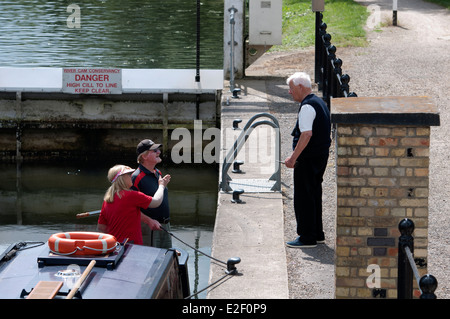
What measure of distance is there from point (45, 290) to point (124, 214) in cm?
215

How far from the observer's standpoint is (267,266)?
8.09 metres

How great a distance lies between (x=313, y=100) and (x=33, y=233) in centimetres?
817

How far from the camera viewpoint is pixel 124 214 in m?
7.00

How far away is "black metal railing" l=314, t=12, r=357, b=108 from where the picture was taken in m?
12.7

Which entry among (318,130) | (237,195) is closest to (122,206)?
(318,130)


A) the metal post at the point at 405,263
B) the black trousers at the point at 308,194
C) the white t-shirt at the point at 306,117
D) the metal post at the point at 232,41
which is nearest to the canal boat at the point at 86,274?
the metal post at the point at 405,263

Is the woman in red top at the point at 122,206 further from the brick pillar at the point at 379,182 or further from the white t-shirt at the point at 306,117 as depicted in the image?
the white t-shirt at the point at 306,117

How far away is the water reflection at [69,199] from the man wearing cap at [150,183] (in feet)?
17.6

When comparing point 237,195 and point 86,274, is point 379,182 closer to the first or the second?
point 86,274

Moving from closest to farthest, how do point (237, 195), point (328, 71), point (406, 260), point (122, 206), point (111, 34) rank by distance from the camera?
point (406, 260) < point (122, 206) < point (237, 195) < point (328, 71) < point (111, 34)

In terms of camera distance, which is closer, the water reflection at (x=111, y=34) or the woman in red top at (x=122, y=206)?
the woman in red top at (x=122, y=206)

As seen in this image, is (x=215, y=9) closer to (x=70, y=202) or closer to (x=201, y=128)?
(x=201, y=128)

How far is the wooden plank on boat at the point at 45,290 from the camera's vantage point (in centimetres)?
481

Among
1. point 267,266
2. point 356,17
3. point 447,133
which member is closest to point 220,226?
point 267,266
